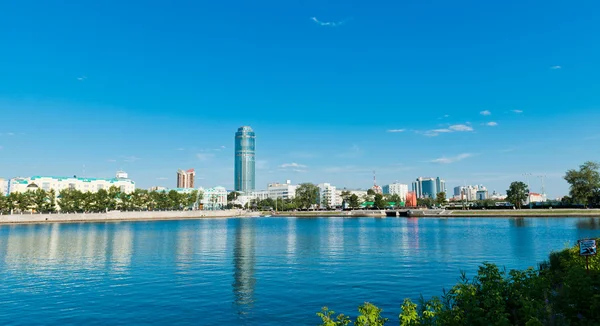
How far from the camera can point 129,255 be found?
57031 millimetres

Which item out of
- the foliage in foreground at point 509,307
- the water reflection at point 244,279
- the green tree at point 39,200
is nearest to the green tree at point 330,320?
the foliage in foreground at point 509,307

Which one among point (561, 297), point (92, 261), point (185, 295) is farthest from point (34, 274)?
point (561, 297)

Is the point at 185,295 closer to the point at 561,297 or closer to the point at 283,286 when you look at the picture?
the point at 283,286

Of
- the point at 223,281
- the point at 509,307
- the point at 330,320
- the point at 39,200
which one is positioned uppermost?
the point at 39,200

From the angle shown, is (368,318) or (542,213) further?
(542,213)

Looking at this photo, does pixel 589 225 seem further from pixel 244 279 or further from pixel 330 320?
pixel 330 320

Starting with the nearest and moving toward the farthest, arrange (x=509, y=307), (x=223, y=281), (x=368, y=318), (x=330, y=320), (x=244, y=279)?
(x=368, y=318)
(x=330, y=320)
(x=509, y=307)
(x=223, y=281)
(x=244, y=279)

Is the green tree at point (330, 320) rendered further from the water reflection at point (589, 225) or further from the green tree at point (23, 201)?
the green tree at point (23, 201)

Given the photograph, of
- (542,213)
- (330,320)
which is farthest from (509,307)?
(542,213)

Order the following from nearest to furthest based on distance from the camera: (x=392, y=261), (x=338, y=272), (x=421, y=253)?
(x=338, y=272), (x=392, y=261), (x=421, y=253)

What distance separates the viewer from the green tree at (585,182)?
169m

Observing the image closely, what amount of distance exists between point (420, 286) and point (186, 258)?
33043mm

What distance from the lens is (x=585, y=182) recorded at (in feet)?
558

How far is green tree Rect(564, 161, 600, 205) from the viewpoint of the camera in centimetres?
16912
